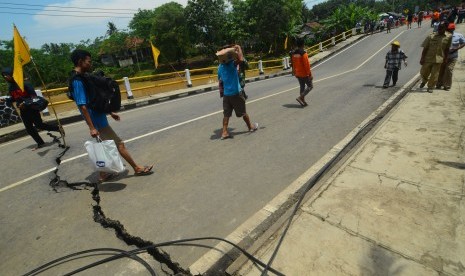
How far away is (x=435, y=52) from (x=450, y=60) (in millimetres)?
522

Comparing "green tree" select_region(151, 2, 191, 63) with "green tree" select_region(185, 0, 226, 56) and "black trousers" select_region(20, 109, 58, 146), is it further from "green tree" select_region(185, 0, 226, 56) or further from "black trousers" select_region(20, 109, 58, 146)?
"black trousers" select_region(20, 109, 58, 146)

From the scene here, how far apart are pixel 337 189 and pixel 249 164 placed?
1502mm

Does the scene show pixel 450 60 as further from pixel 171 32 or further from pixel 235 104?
pixel 171 32

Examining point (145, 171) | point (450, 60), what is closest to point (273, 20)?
point (450, 60)

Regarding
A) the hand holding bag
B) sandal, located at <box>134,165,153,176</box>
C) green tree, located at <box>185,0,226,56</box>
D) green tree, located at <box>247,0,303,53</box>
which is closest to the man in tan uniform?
sandal, located at <box>134,165,153,176</box>

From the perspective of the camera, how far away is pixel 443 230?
2.70 metres

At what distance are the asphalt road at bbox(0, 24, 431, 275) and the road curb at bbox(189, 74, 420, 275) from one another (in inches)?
5.9

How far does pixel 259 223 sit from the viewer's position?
3.05 meters

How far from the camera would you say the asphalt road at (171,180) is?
3111 mm

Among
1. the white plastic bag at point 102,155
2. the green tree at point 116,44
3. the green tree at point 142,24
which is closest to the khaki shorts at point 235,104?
the white plastic bag at point 102,155

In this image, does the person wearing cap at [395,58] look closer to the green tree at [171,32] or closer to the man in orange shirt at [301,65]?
the man in orange shirt at [301,65]

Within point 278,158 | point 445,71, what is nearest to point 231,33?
point 445,71

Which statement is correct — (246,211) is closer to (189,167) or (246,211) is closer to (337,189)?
(337,189)

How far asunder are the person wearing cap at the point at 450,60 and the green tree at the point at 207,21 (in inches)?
1588
